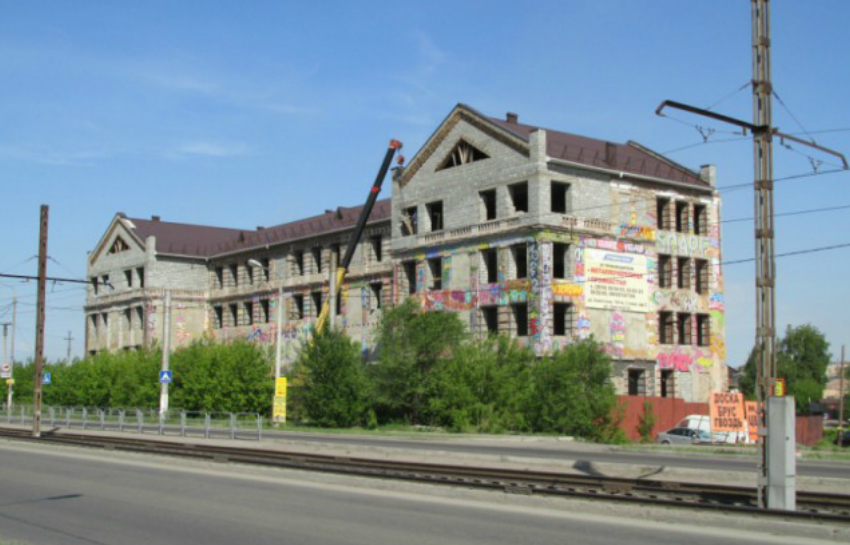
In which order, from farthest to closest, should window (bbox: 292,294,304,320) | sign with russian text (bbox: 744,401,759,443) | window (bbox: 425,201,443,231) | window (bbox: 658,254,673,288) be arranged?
window (bbox: 292,294,304,320) → window (bbox: 425,201,443,231) → window (bbox: 658,254,673,288) → sign with russian text (bbox: 744,401,759,443)

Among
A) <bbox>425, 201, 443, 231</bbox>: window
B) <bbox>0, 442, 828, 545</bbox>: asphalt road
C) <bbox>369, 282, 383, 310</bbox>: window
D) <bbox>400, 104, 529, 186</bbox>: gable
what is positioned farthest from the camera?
<bbox>369, 282, 383, 310</bbox>: window

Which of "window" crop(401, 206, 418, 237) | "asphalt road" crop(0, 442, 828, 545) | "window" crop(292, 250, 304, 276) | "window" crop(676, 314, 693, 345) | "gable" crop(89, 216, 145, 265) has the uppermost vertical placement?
"gable" crop(89, 216, 145, 265)

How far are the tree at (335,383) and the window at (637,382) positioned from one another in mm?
14638

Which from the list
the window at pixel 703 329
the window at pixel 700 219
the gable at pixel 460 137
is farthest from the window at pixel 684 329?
the gable at pixel 460 137

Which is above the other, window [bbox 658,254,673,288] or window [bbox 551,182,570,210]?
window [bbox 551,182,570,210]

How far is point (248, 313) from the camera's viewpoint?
73.9 metres

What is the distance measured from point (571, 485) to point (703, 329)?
3862 cm

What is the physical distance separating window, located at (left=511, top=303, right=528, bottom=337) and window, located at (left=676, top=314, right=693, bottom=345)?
9.59 metres

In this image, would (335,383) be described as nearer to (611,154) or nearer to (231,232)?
(611,154)

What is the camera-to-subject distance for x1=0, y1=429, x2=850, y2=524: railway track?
15781 millimetres

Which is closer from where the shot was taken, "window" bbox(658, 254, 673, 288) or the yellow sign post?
the yellow sign post

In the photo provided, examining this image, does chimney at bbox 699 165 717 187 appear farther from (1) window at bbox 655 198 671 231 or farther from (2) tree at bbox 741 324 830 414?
(2) tree at bbox 741 324 830 414

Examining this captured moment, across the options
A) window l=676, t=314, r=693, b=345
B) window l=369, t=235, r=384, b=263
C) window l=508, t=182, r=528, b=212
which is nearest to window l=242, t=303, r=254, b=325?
window l=369, t=235, r=384, b=263

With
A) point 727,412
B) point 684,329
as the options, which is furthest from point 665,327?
point 727,412
